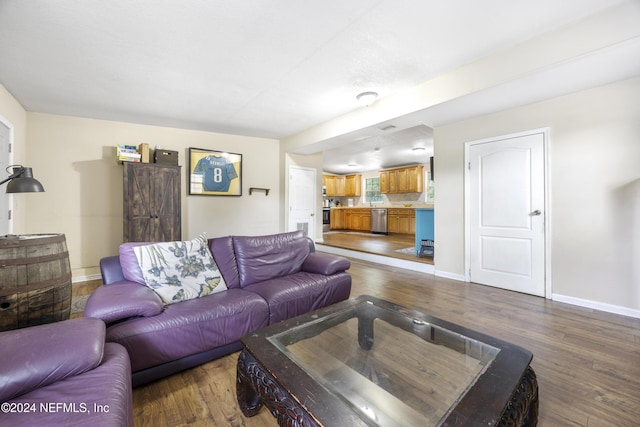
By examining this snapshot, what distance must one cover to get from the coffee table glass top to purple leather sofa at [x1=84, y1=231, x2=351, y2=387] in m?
0.57

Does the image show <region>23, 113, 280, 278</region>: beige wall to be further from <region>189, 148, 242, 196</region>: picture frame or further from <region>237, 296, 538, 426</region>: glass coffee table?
<region>237, 296, 538, 426</region>: glass coffee table

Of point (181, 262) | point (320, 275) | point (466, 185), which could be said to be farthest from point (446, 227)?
point (181, 262)

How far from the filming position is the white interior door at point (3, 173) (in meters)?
2.89

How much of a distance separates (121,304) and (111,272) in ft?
1.89

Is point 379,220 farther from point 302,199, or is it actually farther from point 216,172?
point 216,172

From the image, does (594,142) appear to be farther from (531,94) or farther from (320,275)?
(320,275)

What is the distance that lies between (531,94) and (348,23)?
6.93 feet

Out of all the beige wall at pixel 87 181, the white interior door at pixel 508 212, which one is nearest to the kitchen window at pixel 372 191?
the white interior door at pixel 508 212

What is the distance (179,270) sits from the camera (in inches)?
77.2

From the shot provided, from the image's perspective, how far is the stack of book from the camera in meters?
3.82

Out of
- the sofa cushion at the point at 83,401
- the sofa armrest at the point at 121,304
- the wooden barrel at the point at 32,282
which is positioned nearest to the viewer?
the sofa cushion at the point at 83,401

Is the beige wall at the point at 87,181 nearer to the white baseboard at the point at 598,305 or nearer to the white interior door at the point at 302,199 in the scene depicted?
the white interior door at the point at 302,199

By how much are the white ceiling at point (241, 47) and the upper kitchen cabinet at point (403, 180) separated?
16.6ft

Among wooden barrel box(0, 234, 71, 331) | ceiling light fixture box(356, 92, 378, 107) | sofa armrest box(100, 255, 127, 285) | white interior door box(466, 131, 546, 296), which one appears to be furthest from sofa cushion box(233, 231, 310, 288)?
white interior door box(466, 131, 546, 296)
